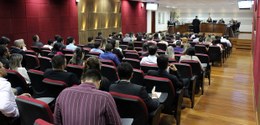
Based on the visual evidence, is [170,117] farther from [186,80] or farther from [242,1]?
[242,1]

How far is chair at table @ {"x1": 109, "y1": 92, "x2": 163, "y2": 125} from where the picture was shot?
2.26m

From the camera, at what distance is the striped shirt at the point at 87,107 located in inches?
69.7

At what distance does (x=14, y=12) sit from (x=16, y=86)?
5.68 meters

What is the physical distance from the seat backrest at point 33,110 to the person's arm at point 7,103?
0.28m

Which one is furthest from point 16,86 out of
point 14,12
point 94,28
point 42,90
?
point 94,28

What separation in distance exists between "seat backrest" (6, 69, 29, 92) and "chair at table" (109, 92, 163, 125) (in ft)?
5.42

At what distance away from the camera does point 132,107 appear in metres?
2.33

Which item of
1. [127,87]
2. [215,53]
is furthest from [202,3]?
[127,87]

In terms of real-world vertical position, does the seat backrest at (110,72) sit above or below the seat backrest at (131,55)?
below

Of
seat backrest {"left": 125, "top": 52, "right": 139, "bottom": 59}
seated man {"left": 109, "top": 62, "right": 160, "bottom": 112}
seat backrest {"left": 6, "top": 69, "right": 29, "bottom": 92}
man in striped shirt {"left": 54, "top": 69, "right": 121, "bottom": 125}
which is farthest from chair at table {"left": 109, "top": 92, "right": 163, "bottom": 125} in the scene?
seat backrest {"left": 125, "top": 52, "right": 139, "bottom": 59}

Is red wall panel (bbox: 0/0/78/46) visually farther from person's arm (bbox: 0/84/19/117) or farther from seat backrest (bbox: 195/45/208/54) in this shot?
person's arm (bbox: 0/84/19/117)

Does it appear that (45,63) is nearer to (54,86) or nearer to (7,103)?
(54,86)

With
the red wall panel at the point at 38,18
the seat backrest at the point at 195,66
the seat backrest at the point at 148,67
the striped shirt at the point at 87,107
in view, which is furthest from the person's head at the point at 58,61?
the red wall panel at the point at 38,18

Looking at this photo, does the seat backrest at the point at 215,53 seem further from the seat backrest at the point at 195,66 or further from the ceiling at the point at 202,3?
the ceiling at the point at 202,3
